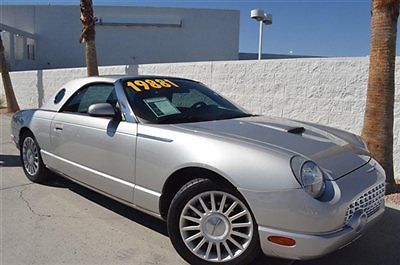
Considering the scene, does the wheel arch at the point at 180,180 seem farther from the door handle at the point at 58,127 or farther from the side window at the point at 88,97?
the door handle at the point at 58,127

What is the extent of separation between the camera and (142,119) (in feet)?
10.6

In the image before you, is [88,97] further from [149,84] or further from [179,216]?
[179,216]

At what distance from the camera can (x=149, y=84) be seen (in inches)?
146

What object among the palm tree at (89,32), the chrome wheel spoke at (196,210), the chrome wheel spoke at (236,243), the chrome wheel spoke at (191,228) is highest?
the palm tree at (89,32)

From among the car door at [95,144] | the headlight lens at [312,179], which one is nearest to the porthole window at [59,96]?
the car door at [95,144]

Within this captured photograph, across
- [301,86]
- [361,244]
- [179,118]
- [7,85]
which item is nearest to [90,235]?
[179,118]

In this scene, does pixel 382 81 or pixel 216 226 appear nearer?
pixel 216 226

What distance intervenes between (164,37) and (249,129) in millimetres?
25504

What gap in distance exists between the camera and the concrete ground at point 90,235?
2.92 meters

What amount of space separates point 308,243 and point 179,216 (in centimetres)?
102

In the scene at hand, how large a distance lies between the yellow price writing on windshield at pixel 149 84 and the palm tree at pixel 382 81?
2.58m

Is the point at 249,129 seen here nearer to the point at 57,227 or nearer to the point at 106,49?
the point at 57,227

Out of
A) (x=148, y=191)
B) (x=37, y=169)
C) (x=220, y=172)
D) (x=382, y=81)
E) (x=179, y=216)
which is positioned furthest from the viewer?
(x=37, y=169)

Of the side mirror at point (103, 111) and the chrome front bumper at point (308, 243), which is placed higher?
the side mirror at point (103, 111)
